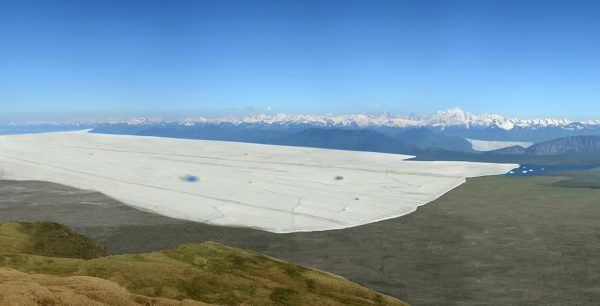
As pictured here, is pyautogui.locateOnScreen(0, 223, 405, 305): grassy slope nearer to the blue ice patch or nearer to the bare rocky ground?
the bare rocky ground

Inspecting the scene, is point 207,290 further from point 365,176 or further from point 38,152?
point 38,152

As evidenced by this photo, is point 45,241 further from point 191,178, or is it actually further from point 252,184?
point 191,178

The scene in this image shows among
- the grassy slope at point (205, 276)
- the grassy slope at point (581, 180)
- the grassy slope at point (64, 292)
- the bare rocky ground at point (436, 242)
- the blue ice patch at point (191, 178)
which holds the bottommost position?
the bare rocky ground at point (436, 242)

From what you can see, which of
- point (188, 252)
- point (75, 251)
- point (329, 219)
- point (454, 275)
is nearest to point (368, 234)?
point (329, 219)

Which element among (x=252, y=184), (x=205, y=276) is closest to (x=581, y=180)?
(x=252, y=184)

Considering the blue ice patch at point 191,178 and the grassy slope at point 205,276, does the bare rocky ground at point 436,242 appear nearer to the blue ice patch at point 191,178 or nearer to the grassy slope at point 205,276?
the grassy slope at point 205,276

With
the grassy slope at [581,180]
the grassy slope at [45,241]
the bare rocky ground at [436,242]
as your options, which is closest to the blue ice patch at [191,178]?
the bare rocky ground at [436,242]

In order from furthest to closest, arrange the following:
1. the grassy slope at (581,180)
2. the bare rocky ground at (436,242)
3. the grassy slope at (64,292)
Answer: the grassy slope at (581,180) < the bare rocky ground at (436,242) < the grassy slope at (64,292)
